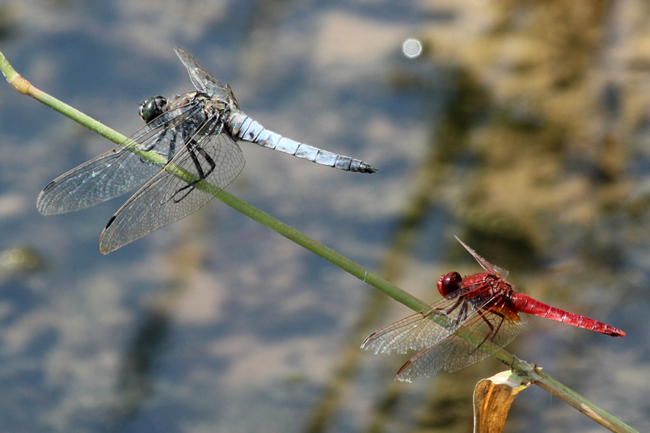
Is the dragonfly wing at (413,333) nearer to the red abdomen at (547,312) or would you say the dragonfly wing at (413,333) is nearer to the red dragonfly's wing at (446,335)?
the red dragonfly's wing at (446,335)

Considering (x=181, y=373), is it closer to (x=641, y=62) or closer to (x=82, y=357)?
(x=82, y=357)

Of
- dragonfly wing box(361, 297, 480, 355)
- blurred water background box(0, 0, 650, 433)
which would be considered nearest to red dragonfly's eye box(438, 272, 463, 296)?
dragonfly wing box(361, 297, 480, 355)

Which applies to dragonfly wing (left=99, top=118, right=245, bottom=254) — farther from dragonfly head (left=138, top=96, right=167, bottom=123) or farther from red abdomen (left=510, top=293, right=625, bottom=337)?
red abdomen (left=510, top=293, right=625, bottom=337)

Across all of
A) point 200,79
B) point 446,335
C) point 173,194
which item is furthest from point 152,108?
point 446,335

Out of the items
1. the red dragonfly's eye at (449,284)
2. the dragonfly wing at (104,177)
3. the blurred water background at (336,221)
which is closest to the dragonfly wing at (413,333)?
the red dragonfly's eye at (449,284)

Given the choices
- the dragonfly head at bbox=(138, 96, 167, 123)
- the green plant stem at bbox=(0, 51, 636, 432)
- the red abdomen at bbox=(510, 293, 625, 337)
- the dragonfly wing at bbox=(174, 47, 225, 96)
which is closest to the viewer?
the green plant stem at bbox=(0, 51, 636, 432)

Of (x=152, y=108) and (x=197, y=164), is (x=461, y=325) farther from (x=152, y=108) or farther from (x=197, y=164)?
(x=152, y=108)
